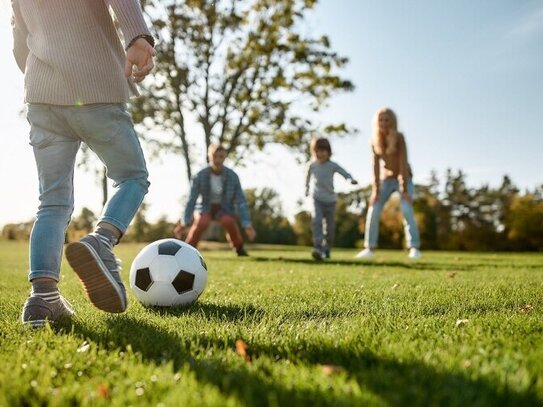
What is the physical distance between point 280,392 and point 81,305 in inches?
97.1

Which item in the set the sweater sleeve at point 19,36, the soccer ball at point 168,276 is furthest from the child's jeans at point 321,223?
the sweater sleeve at point 19,36

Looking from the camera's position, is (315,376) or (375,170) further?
(375,170)

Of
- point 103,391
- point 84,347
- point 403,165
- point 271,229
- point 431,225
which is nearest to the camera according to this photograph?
point 103,391

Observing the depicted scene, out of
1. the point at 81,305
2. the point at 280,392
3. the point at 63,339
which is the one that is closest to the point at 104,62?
the point at 63,339

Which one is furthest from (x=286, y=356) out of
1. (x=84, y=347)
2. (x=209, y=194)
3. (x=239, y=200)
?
(x=209, y=194)

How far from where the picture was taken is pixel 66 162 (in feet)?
9.41

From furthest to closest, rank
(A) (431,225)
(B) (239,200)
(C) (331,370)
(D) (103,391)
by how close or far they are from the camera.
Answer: (A) (431,225) < (B) (239,200) < (C) (331,370) < (D) (103,391)

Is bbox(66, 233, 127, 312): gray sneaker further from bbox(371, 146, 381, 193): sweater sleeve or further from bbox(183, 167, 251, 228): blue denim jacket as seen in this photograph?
bbox(183, 167, 251, 228): blue denim jacket

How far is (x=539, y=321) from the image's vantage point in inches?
99.4

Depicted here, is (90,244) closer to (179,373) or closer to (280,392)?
(179,373)

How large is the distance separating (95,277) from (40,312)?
0.43 m

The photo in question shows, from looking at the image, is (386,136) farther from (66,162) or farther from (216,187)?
(66,162)

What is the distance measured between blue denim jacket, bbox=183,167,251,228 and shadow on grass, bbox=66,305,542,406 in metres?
7.98

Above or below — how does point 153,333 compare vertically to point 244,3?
below
